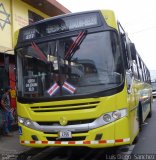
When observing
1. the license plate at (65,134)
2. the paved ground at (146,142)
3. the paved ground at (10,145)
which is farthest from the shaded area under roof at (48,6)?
the license plate at (65,134)

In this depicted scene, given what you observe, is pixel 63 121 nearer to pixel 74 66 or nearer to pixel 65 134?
pixel 65 134

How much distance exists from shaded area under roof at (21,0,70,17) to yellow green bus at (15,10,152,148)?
7.27m

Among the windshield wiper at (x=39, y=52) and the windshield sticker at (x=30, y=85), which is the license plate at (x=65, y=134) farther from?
the windshield wiper at (x=39, y=52)

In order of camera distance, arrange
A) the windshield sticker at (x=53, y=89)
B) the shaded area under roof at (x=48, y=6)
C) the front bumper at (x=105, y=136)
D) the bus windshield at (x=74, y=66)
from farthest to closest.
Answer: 1. the shaded area under roof at (x=48, y=6)
2. the windshield sticker at (x=53, y=89)
3. the bus windshield at (x=74, y=66)
4. the front bumper at (x=105, y=136)

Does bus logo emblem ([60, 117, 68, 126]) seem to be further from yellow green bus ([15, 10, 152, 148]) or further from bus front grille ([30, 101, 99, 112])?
bus front grille ([30, 101, 99, 112])

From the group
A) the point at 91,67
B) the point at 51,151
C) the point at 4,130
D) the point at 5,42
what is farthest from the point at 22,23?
the point at 91,67

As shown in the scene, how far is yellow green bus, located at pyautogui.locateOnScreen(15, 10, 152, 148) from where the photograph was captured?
6.65 m

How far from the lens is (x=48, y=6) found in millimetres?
15180

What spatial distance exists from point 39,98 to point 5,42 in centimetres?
614

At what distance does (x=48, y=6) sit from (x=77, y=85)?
9.05 m

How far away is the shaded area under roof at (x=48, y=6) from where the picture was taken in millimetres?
14508

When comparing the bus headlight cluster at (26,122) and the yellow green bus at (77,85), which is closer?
the yellow green bus at (77,85)

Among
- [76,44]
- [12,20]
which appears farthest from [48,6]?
[76,44]

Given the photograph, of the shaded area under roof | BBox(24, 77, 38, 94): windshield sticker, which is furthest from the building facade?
BBox(24, 77, 38, 94): windshield sticker
